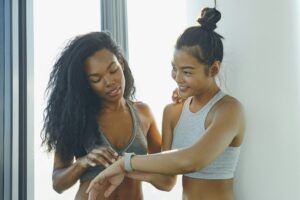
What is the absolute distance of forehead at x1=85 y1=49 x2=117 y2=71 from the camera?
1198mm

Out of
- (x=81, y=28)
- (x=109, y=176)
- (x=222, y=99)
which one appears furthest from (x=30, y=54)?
(x=222, y=99)

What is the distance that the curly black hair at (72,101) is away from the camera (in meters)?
1.22

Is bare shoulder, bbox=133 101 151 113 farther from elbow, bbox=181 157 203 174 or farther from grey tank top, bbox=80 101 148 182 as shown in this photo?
elbow, bbox=181 157 203 174

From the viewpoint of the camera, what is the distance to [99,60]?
3.96ft

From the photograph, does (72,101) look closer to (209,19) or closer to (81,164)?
(81,164)

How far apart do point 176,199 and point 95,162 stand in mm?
583

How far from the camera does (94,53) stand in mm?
1227

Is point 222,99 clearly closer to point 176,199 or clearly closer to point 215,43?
point 215,43

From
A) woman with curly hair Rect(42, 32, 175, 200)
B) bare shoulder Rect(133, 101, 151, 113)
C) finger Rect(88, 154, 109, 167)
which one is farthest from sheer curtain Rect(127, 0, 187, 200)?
finger Rect(88, 154, 109, 167)

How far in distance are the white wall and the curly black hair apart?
47 centimetres

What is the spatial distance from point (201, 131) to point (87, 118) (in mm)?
415

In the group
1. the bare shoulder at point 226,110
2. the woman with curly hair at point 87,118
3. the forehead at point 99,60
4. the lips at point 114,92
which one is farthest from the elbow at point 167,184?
the forehead at point 99,60

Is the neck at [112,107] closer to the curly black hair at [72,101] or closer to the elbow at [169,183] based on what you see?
Answer: the curly black hair at [72,101]

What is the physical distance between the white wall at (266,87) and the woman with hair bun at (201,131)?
0.27 ft
